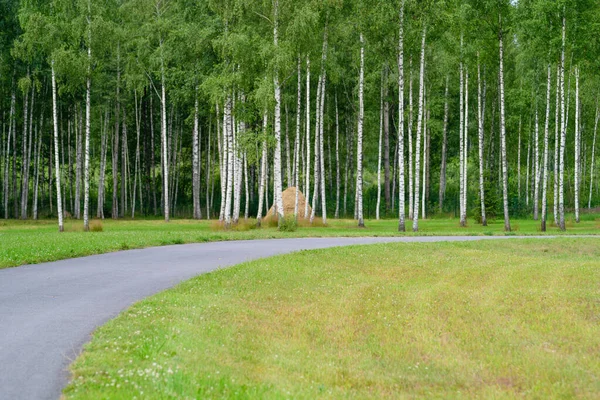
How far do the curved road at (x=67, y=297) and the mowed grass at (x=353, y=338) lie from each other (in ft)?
1.44

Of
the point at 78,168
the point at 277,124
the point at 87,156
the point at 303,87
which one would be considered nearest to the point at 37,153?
the point at 78,168

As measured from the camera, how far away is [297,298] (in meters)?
12.5

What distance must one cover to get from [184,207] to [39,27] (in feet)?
96.8

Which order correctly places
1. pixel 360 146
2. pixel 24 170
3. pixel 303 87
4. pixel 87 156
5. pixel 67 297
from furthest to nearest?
1. pixel 303 87
2. pixel 24 170
3. pixel 360 146
4. pixel 87 156
5. pixel 67 297

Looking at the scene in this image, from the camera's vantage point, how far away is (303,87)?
52562mm

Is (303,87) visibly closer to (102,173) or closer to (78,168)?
(102,173)

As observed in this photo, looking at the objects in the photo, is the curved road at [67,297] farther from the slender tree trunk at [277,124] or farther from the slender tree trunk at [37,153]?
the slender tree trunk at [37,153]

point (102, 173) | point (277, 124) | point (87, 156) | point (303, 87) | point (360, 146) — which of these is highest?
point (303, 87)

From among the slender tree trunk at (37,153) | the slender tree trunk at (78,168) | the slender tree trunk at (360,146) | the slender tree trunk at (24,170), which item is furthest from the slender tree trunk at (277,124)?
the slender tree trunk at (37,153)

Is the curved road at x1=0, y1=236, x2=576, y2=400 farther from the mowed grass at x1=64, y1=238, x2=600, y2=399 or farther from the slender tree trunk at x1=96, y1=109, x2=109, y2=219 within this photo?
the slender tree trunk at x1=96, y1=109, x2=109, y2=219

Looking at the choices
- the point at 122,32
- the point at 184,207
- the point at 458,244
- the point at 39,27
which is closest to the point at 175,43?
the point at 122,32

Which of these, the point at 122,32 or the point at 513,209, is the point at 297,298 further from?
the point at 513,209

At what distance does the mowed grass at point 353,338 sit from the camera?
7195 millimetres

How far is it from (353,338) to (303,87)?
44.6 m
